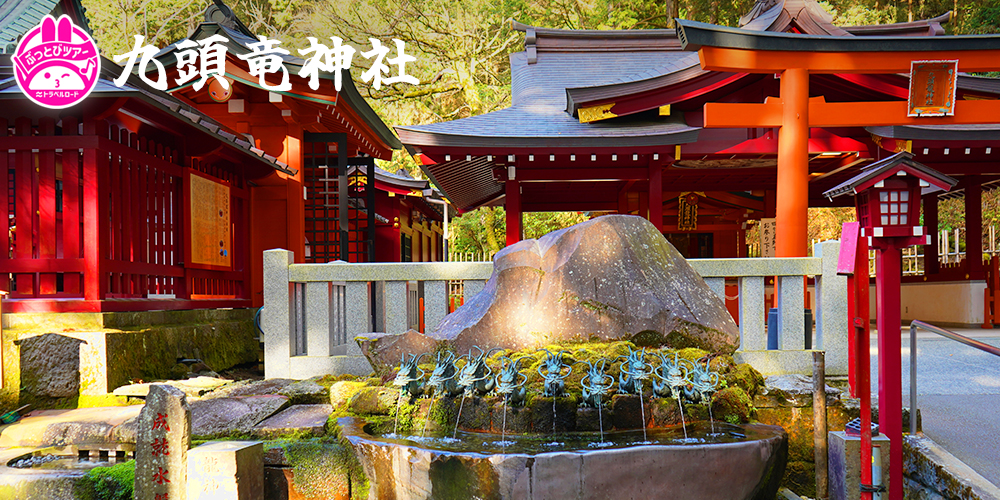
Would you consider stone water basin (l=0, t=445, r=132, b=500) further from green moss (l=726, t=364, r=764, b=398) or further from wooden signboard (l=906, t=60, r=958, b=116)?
wooden signboard (l=906, t=60, r=958, b=116)

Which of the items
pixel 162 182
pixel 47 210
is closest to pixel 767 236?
pixel 162 182

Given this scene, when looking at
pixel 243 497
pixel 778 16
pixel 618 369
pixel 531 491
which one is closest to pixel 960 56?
pixel 778 16

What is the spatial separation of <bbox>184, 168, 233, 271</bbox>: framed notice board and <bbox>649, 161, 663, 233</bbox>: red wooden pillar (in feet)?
21.2

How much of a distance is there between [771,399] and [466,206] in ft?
35.9

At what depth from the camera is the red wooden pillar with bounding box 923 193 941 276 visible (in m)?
13.9

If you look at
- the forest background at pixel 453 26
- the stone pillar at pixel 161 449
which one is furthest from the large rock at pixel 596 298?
the forest background at pixel 453 26

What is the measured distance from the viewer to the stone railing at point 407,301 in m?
6.25

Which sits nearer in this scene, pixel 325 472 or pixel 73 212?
pixel 325 472

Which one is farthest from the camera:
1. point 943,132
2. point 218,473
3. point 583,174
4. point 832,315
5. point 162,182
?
point 583,174

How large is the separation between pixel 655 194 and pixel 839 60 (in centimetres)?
324

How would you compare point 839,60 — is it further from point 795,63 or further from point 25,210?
point 25,210

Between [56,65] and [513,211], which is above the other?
[56,65]

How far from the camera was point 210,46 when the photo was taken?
10.1 metres

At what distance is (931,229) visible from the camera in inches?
554
